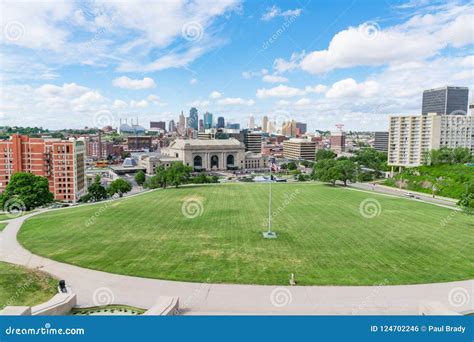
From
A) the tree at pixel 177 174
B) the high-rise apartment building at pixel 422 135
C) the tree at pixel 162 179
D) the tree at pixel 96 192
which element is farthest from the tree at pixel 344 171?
the tree at pixel 96 192

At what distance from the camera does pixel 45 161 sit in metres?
57.4

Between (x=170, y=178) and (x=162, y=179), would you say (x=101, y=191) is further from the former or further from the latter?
(x=170, y=178)

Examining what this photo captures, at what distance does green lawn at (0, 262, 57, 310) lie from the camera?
14453mm

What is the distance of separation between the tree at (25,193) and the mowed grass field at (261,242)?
11.1 meters

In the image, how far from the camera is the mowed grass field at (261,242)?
709 inches

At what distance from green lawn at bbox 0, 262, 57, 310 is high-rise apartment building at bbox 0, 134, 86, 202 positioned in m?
43.2

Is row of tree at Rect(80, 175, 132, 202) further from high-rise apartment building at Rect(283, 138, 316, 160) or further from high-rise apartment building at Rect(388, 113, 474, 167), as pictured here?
high-rise apartment building at Rect(283, 138, 316, 160)

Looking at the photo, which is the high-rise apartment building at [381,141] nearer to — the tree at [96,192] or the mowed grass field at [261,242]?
the mowed grass field at [261,242]

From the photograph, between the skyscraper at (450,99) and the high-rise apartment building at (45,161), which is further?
the skyscraper at (450,99)

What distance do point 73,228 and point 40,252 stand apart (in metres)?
6.46

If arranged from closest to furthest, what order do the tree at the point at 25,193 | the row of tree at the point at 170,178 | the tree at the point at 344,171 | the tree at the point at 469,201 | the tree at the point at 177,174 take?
the tree at the point at 469,201
the tree at the point at 25,193
the tree at the point at 177,174
the row of tree at the point at 170,178
the tree at the point at 344,171

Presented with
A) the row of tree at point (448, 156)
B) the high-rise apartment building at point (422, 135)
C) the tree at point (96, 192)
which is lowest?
the tree at point (96, 192)
